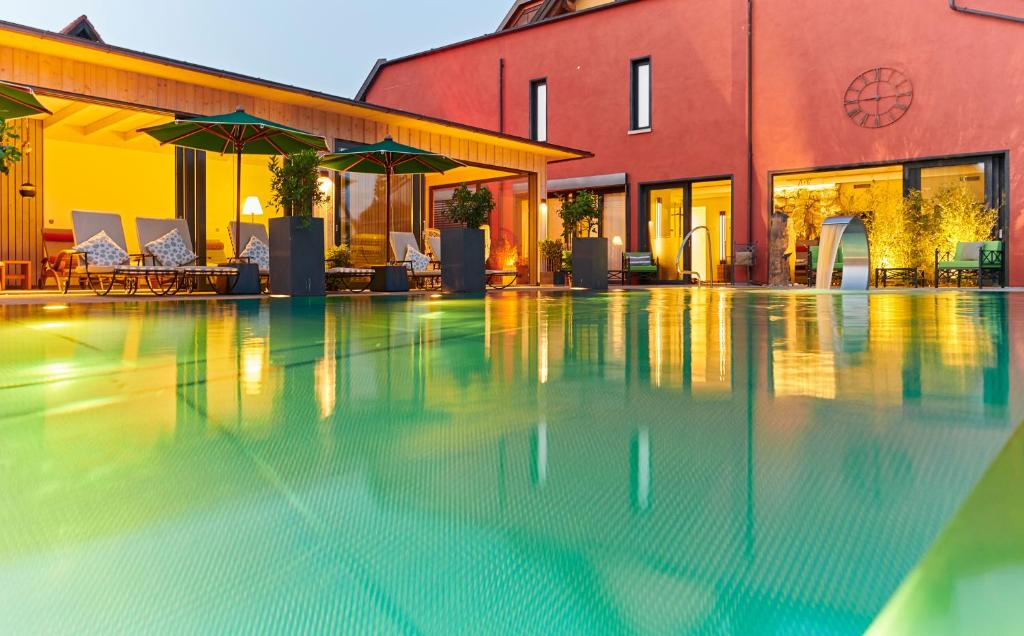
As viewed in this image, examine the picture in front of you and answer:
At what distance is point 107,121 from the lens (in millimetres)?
12578

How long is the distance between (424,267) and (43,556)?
472 inches

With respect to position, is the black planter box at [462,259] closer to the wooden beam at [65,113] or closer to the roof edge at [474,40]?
the wooden beam at [65,113]

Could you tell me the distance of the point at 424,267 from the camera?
41.8 ft

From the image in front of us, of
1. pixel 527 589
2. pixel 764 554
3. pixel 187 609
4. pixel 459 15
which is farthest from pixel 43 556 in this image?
pixel 459 15

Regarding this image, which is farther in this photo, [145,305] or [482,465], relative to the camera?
[145,305]

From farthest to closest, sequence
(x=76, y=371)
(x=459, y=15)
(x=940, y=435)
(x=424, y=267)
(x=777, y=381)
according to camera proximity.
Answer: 1. (x=459, y=15)
2. (x=424, y=267)
3. (x=76, y=371)
4. (x=777, y=381)
5. (x=940, y=435)

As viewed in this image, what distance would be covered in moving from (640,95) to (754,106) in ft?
8.53

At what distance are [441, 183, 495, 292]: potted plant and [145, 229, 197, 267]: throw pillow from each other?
332 centimetres

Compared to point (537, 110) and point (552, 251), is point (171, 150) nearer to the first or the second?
point (552, 251)

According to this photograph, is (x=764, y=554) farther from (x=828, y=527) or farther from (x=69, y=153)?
(x=69, y=153)

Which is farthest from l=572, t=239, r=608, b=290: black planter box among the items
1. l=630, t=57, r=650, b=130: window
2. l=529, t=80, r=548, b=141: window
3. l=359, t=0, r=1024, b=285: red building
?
l=529, t=80, r=548, b=141: window

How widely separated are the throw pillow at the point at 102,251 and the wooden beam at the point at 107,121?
3.61 m

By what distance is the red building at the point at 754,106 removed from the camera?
1341 cm

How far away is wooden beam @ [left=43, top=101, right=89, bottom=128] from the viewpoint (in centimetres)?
1136
